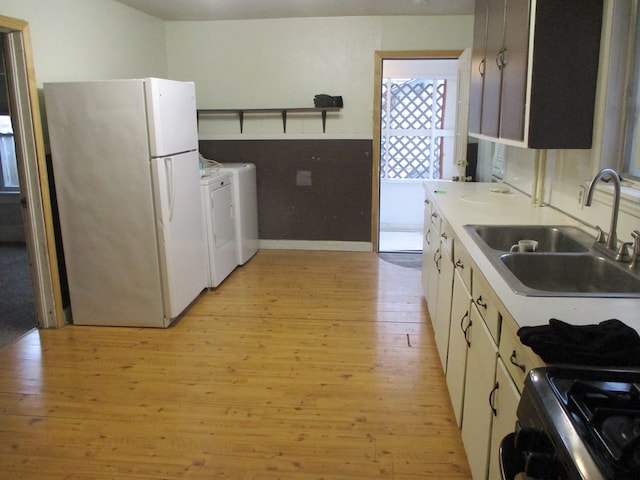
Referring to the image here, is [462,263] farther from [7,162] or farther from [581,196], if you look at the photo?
[7,162]

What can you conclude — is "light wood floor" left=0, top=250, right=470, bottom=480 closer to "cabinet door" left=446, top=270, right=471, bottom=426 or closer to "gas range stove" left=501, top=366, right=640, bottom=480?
"cabinet door" left=446, top=270, right=471, bottom=426

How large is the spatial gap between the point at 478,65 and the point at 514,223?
4.46ft

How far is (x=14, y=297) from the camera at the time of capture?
4.12 m

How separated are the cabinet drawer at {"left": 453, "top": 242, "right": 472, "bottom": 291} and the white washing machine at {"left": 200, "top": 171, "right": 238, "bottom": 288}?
2279 millimetres

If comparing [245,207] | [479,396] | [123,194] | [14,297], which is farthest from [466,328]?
[14,297]

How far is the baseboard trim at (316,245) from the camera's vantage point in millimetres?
5457

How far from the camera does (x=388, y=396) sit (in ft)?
8.54

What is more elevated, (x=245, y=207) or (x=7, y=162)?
(x=7, y=162)

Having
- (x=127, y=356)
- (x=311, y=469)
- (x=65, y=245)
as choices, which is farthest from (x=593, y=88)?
(x=65, y=245)

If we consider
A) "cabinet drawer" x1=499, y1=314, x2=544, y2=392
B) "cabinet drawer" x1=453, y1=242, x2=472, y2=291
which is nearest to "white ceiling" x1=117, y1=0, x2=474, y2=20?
"cabinet drawer" x1=453, y1=242, x2=472, y2=291

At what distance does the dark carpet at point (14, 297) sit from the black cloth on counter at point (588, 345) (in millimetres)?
3321

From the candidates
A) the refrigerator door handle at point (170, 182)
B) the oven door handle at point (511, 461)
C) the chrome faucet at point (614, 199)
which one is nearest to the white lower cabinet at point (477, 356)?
the oven door handle at point (511, 461)

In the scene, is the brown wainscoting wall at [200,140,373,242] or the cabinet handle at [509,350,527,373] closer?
the cabinet handle at [509,350,527,373]

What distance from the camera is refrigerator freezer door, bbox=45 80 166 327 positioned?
3.17m
